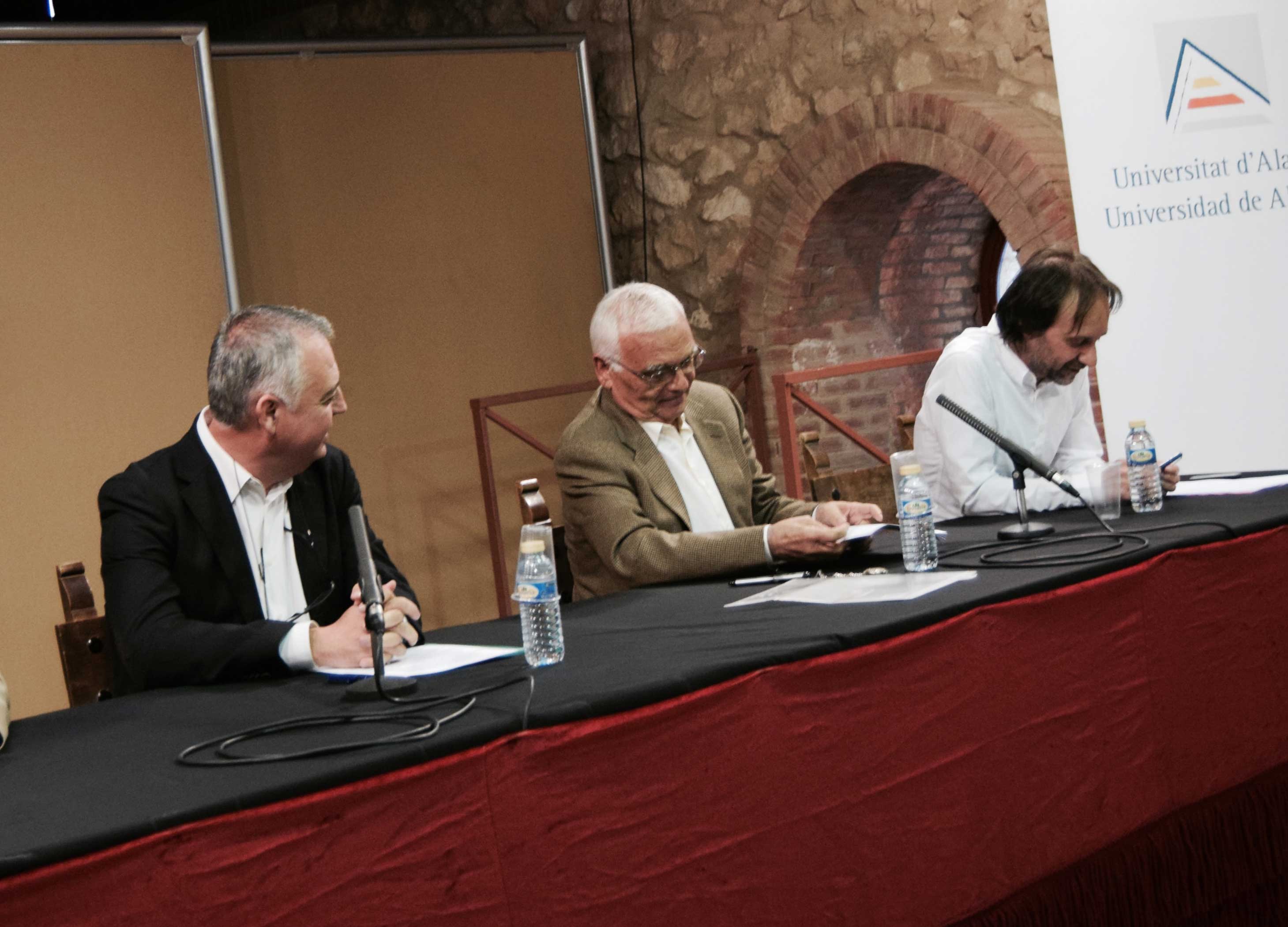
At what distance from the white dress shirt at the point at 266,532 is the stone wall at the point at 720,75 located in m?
3.15

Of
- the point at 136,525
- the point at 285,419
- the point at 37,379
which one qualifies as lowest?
the point at 136,525

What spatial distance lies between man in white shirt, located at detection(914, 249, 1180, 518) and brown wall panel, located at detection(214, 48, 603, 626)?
255cm

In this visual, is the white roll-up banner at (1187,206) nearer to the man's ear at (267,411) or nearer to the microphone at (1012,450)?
the microphone at (1012,450)

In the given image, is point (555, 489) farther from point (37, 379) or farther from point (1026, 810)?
point (1026, 810)

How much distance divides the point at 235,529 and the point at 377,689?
0.62 m

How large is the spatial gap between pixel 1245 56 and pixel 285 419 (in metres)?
2.86

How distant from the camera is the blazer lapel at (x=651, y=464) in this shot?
266 cm

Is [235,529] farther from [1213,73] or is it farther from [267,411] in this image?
[1213,73]

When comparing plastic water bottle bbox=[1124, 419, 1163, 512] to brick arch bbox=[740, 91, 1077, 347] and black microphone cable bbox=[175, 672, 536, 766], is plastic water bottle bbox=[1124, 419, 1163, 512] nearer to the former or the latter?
black microphone cable bbox=[175, 672, 536, 766]

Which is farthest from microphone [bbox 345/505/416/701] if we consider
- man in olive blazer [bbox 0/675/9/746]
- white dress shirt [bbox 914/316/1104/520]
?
white dress shirt [bbox 914/316/1104/520]

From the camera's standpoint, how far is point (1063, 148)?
446 cm

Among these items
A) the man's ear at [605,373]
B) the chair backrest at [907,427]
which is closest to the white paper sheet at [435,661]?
the man's ear at [605,373]

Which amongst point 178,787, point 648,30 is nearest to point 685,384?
point 178,787

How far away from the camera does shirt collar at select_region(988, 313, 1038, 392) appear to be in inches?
117
